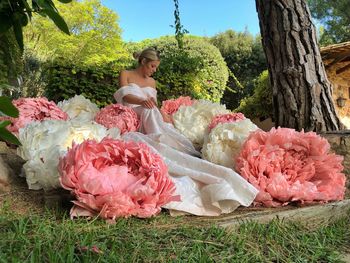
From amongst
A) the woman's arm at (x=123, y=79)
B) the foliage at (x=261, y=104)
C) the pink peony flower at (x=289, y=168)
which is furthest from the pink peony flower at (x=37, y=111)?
the foliage at (x=261, y=104)

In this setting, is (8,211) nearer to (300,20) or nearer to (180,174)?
(180,174)

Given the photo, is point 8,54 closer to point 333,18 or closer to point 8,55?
point 8,55

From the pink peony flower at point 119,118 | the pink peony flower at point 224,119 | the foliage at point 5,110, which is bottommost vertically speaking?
the pink peony flower at point 224,119

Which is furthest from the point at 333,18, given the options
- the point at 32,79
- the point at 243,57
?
the point at 32,79

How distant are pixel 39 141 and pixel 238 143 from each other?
1.21m

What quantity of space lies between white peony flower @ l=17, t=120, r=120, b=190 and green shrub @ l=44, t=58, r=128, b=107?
153 inches

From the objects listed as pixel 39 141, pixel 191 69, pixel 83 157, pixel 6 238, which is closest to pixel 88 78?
pixel 191 69

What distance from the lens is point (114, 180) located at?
197 centimetres

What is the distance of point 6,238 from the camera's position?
1.56 metres

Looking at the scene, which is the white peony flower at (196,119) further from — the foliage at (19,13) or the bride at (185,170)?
the foliage at (19,13)

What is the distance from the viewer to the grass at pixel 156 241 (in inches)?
57.5

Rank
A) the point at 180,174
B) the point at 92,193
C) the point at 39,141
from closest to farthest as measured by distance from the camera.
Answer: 1. the point at 92,193
2. the point at 39,141
3. the point at 180,174

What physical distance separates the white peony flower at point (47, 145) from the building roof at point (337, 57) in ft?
27.5

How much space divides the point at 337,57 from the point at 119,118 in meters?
8.38
